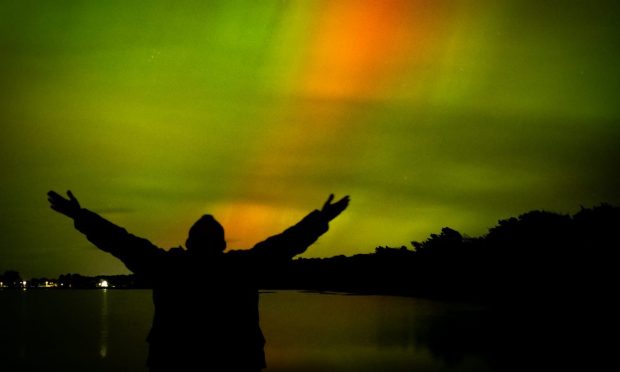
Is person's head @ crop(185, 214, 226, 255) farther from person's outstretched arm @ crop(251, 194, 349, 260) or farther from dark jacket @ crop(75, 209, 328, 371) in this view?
person's outstretched arm @ crop(251, 194, 349, 260)

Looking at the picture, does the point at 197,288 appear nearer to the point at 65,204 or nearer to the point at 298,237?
the point at 298,237

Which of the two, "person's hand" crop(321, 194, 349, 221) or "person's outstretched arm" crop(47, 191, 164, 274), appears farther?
"person's hand" crop(321, 194, 349, 221)

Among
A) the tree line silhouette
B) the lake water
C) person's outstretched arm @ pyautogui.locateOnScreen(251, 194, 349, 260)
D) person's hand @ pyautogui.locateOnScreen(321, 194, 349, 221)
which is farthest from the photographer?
the tree line silhouette

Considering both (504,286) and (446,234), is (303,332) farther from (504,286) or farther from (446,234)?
(446,234)

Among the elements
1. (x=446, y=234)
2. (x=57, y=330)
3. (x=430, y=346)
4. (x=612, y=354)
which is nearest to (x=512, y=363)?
(x=612, y=354)

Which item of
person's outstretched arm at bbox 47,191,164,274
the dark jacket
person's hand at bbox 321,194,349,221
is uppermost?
person's hand at bbox 321,194,349,221

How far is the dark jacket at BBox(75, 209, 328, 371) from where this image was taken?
6.04 m

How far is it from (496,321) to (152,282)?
58.1 m

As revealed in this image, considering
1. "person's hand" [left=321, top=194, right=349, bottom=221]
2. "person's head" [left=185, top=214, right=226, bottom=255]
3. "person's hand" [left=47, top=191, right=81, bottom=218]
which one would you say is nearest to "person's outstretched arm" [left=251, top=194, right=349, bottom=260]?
"person's hand" [left=321, top=194, right=349, bottom=221]

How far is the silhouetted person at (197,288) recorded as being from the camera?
603cm

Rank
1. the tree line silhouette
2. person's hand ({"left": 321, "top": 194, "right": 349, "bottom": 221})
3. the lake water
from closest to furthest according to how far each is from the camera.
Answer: person's hand ({"left": 321, "top": 194, "right": 349, "bottom": 221}) → the lake water → the tree line silhouette

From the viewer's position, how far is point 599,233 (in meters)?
87.3

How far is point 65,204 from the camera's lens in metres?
6.29

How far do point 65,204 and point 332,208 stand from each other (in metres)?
2.24
